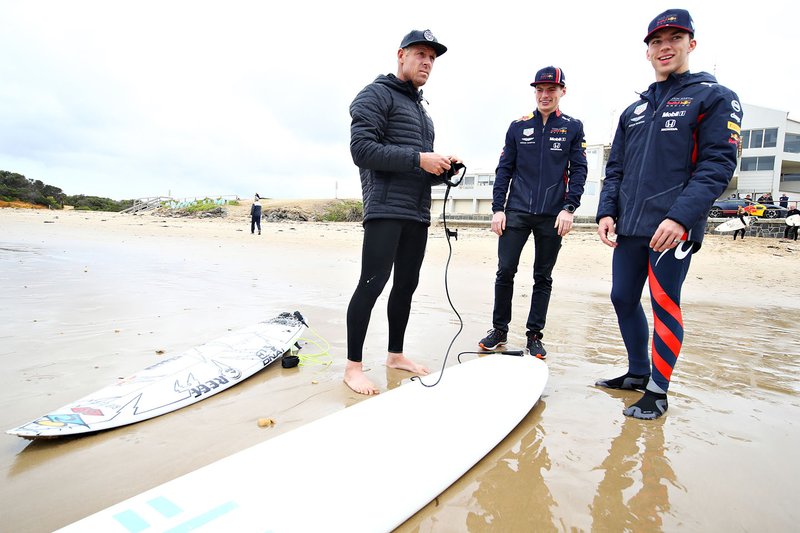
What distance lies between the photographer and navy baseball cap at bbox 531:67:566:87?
3.16 metres

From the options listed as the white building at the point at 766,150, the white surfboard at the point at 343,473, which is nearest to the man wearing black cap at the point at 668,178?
the white surfboard at the point at 343,473

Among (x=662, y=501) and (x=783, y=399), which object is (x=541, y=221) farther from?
(x=662, y=501)

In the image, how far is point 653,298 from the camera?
7.74 ft

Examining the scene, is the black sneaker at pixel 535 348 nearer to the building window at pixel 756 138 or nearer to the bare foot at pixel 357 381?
the bare foot at pixel 357 381

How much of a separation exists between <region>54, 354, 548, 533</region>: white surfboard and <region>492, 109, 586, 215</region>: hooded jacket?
1691 mm

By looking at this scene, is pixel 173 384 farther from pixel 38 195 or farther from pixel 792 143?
pixel 38 195

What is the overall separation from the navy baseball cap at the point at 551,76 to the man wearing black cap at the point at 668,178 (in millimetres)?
790

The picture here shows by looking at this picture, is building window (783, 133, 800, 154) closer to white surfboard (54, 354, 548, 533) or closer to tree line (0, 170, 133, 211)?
white surfboard (54, 354, 548, 533)

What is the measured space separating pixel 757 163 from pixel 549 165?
34669mm

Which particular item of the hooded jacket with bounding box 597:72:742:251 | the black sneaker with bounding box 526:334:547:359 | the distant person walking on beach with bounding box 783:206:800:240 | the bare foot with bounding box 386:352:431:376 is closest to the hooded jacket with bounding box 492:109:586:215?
the hooded jacket with bounding box 597:72:742:251

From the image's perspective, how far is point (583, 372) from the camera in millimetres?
2914

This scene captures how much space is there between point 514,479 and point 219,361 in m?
1.81

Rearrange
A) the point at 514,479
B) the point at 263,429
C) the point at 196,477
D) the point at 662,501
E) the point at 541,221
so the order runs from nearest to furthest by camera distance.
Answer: the point at 196,477 → the point at 662,501 → the point at 514,479 → the point at 263,429 → the point at 541,221

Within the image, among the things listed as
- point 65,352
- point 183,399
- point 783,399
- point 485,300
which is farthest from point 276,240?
point 783,399
